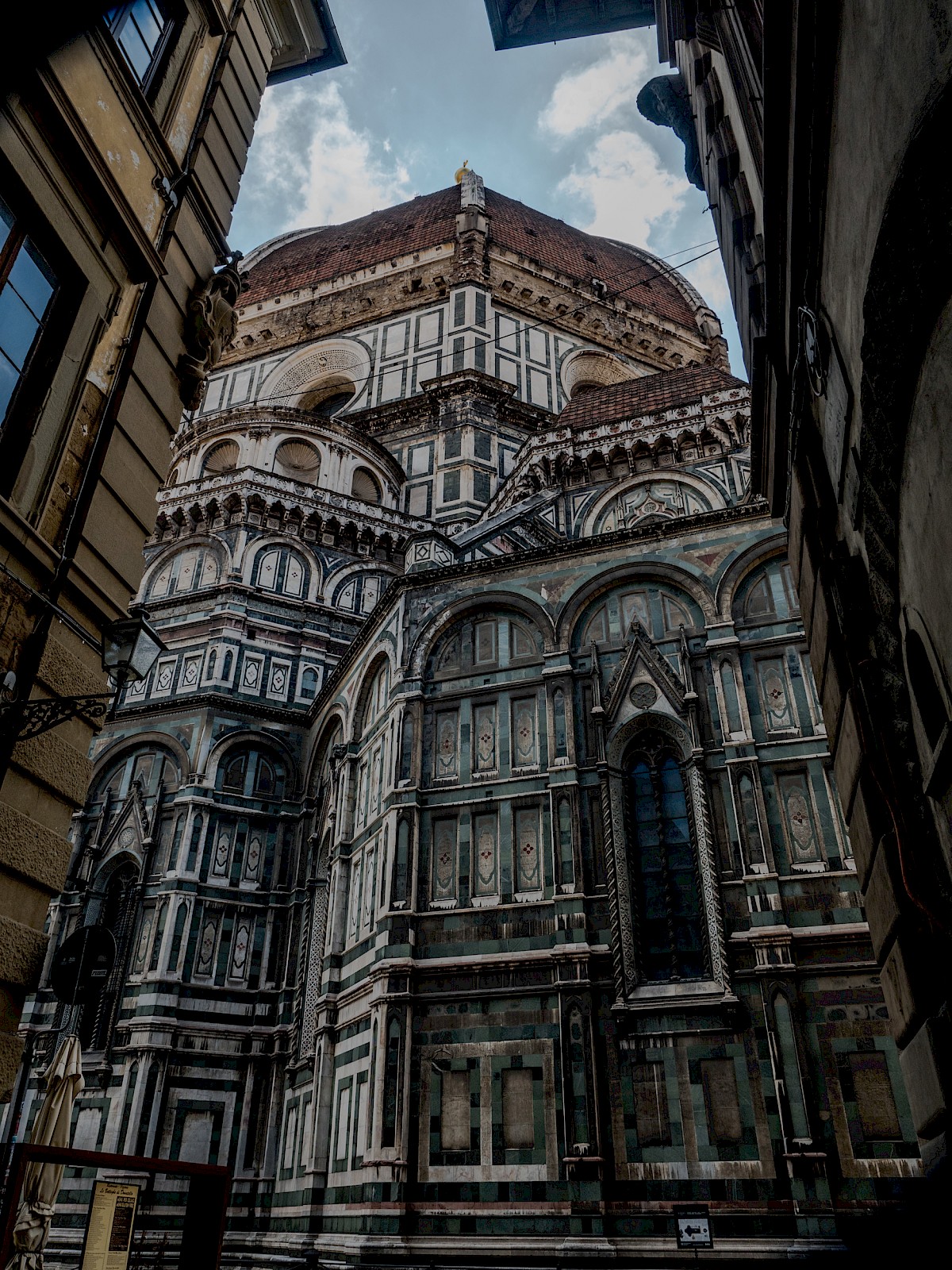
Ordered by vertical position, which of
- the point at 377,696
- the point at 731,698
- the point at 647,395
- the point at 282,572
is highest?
the point at 647,395

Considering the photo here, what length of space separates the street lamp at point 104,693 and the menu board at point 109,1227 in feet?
9.90

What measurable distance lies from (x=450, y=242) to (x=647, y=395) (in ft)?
59.7

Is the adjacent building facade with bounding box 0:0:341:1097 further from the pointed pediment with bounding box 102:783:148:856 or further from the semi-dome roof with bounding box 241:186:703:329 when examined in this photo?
the semi-dome roof with bounding box 241:186:703:329

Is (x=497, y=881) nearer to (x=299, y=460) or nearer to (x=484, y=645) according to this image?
(x=484, y=645)

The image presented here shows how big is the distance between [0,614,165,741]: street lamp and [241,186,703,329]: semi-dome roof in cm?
3764

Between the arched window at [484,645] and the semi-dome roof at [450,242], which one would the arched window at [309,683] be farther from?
the semi-dome roof at [450,242]

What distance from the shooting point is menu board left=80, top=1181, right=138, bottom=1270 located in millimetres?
5672

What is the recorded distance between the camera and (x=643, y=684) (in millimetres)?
17125

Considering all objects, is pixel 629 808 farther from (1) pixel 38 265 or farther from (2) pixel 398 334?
(2) pixel 398 334

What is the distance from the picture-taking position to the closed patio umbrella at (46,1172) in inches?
434

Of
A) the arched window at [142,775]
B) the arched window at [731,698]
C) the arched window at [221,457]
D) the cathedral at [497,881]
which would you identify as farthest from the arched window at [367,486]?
the arched window at [731,698]

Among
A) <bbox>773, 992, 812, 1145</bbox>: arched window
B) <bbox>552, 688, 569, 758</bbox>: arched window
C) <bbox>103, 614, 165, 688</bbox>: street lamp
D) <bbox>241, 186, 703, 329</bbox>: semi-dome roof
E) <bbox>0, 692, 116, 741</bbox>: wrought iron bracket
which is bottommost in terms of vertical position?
<bbox>773, 992, 812, 1145</bbox>: arched window

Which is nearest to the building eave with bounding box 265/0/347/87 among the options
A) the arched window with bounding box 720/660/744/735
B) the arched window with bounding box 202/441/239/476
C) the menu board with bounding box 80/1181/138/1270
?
the arched window with bounding box 720/660/744/735

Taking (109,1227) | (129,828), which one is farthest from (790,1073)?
(129,828)
